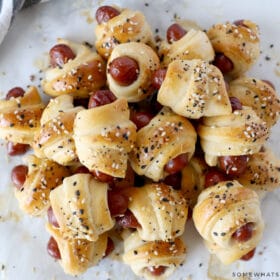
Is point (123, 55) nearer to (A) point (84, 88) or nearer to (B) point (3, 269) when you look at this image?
(A) point (84, 88)

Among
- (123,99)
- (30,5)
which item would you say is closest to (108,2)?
(30,5)

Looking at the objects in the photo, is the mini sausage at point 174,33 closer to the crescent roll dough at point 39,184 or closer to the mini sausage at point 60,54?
the mini sausage at point 60,54

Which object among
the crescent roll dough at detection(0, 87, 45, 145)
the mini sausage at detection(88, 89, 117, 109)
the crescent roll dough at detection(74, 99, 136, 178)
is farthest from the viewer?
the crescent roll dough at detection(0, 87, 45, 145)

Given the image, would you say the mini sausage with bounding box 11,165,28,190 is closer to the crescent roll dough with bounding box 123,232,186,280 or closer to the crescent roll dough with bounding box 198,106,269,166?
the crescent roll dough with bounding box 123,232,186,280

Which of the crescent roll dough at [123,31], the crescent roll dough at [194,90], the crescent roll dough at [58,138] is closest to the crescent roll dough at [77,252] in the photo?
the crescent roll dough at [58,138]

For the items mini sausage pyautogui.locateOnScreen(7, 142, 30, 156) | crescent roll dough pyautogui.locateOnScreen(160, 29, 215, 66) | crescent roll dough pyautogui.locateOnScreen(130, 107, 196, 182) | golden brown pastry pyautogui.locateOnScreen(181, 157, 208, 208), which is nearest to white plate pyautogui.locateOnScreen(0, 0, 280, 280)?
mini sausage pyautogui.locateOnScreen(7, 142, 30, 156)
